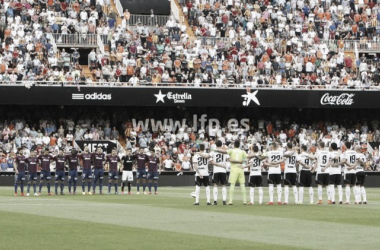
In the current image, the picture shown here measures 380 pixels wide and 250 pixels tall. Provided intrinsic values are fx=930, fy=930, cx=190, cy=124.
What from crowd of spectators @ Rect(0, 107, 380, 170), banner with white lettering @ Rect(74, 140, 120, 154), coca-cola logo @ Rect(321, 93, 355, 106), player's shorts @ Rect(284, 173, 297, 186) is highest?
coca-cola logo @ Rect(321, 93, 355, 106)

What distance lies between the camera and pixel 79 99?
51375 millimetres

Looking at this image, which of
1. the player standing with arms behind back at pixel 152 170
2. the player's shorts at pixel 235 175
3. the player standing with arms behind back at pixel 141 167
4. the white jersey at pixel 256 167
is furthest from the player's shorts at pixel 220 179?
the player standing with arms behind back at pixel 141 167

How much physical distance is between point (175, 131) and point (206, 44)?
A: 5.79 meters

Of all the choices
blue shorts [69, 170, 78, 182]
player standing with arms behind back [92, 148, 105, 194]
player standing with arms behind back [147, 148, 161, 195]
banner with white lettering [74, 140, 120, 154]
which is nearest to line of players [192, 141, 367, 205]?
player standing with arms behind back [147, 148, 161, 195]

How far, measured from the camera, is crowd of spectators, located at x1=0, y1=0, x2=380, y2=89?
5181 centimetres

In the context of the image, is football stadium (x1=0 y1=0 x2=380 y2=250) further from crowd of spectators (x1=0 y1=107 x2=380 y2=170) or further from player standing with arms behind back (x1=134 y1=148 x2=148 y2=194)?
player standing with arms behind back (x1=134 y1=148 x2=148 y2=194)

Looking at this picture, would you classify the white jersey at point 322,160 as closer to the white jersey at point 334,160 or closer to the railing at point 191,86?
the white jersey at point 334,160

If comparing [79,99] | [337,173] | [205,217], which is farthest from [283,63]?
[205,217]

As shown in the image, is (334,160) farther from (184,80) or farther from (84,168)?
(184,80)

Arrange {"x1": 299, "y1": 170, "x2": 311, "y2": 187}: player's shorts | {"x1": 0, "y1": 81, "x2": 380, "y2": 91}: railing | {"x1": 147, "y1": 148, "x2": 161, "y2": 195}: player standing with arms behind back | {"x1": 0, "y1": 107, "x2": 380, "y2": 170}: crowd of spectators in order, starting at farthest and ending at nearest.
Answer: {"x1": 0, "y1": 81, "x2": 380, "y2": 91}: railing → {"x1": 0, "y1": 107, "x2": 380, "y2": 170}: crowd of spectators → {"x1": 147, "y1": 148, "x2": 161, "y2": 195}: player standing with arms behind back → {"x1": 299, "y1": 170, "x2": 311, "y2": 187}: player's shorts

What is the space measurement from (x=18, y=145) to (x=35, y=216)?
2645 centimetres

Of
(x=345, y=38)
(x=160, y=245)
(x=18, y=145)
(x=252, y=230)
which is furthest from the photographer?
(x=345, y=38)

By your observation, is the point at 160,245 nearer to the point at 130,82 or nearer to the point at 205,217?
the point at 205,217

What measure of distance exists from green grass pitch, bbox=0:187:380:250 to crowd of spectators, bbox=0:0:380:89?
2394cm
